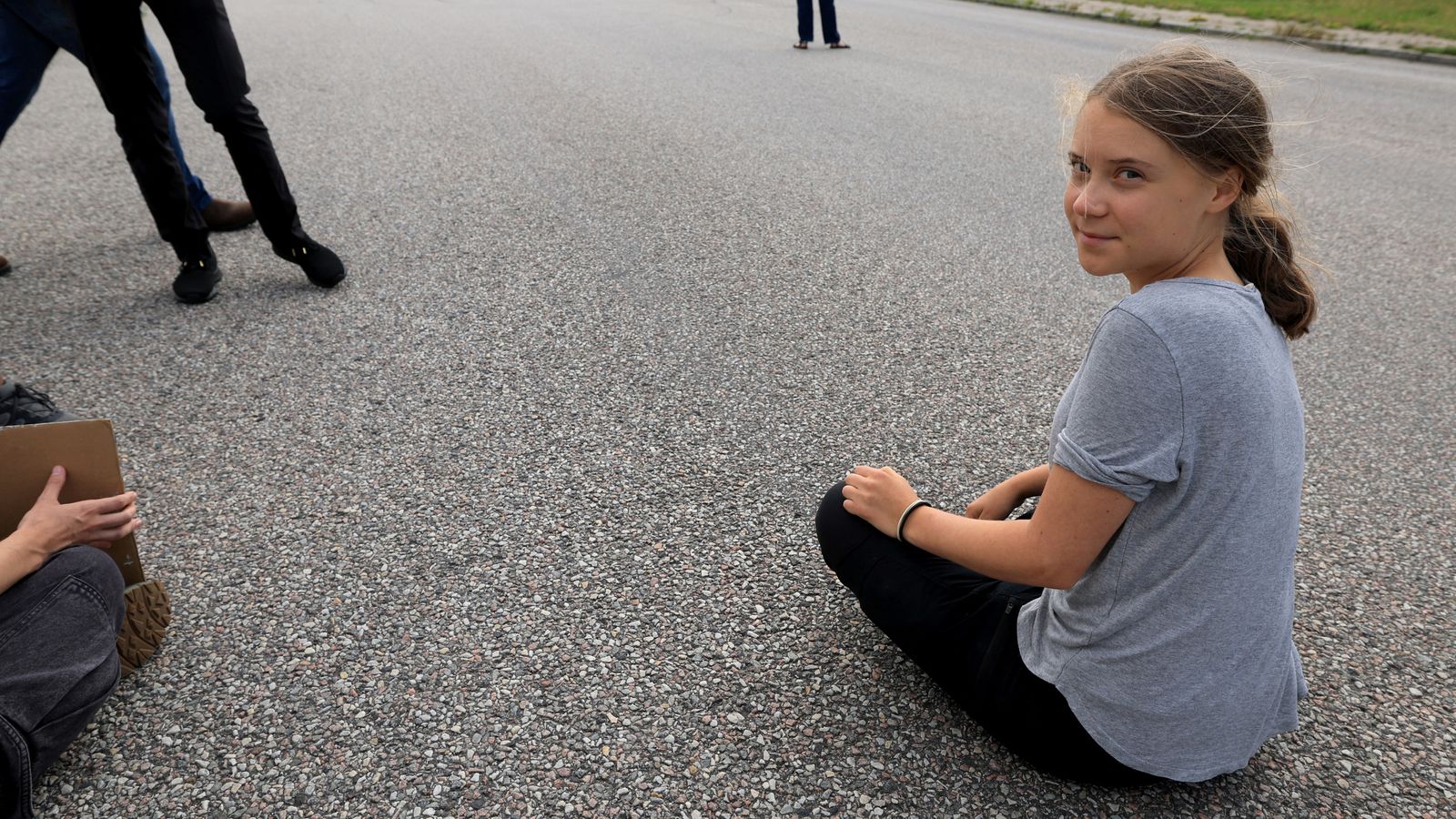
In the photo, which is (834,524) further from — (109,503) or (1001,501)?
(109,503)

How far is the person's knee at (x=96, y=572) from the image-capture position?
1.98 m

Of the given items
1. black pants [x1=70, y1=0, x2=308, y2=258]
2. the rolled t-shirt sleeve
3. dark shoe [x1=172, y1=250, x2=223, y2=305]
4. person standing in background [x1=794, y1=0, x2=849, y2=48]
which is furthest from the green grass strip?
the rolled t-shirt sleeve

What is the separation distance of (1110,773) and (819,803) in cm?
54

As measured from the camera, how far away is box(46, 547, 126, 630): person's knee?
1982 millimetres

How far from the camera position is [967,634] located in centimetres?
202

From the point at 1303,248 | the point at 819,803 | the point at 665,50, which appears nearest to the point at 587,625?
the point at 819,803

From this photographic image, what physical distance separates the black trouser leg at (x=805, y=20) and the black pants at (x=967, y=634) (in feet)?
32.7

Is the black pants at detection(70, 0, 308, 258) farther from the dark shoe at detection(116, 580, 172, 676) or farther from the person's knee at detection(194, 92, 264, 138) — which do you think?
the dark shoe at detection(116, 580, 172, 676)

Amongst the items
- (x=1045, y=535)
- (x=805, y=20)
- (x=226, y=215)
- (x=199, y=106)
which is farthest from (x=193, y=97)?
(x=805, y=20)

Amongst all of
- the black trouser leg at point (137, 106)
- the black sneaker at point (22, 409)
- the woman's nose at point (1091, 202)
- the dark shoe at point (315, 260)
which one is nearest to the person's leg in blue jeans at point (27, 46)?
the black trouser leg at point (137, 106)

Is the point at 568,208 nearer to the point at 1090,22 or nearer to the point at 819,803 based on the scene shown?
the point at 819,803

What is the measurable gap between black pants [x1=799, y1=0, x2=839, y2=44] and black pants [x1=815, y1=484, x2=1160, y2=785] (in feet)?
32.8

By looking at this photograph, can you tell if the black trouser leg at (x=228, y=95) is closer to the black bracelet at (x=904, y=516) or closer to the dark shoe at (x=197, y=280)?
the dark shoe at (x=197, y=280)

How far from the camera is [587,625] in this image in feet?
7.72
